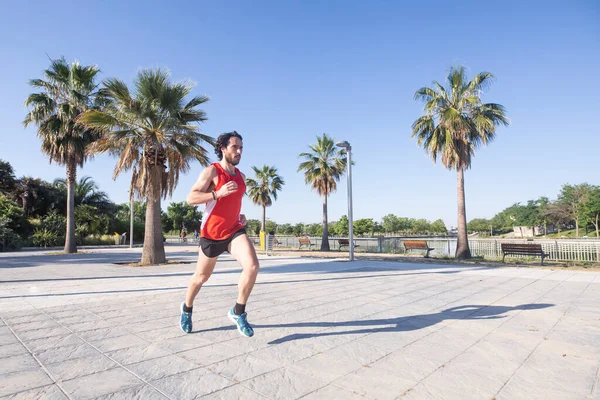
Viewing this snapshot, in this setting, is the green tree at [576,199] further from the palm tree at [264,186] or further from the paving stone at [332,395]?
the paving stone at [332,395]

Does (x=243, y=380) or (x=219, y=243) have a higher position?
(x=219, y=243)

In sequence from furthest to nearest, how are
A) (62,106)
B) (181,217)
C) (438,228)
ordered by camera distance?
1. (438,228)
2. (181,217)
3. (62,106)

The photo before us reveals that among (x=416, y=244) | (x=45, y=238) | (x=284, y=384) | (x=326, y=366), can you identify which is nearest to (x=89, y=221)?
(x=45, y=238)

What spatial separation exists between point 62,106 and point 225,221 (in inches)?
626

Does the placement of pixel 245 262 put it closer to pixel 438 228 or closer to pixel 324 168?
pixel 324 168

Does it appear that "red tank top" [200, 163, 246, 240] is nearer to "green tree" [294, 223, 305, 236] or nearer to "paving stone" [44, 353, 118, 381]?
"paving stone" [44, 353, 118, 381]

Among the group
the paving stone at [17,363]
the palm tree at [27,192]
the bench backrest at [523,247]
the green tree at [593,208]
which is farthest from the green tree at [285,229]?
the paving stone at [17,363]

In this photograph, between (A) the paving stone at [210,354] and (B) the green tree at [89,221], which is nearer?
(A) the paving stone at [210,354]

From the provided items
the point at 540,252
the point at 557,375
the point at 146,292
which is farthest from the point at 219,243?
the point at 540,252

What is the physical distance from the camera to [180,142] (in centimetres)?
1123

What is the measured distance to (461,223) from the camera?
51.4ft

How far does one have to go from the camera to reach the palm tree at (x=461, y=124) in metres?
15.5

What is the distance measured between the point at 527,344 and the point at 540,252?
1038 centimetres

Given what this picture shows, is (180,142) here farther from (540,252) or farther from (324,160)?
(324,160)
